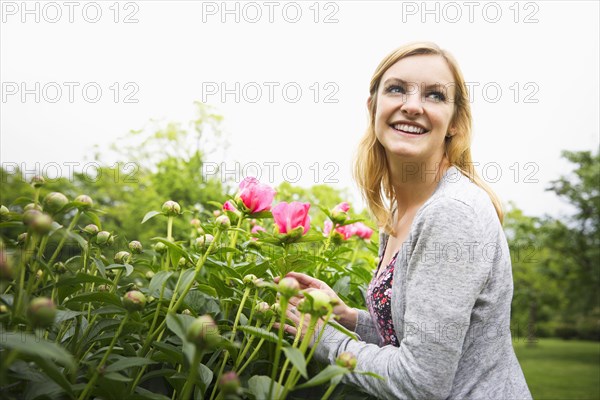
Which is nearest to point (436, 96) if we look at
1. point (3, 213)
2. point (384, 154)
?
point (384, 154)

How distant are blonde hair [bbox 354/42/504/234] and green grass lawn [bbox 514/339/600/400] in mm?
6033

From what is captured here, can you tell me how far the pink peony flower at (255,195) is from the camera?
47.1 inches

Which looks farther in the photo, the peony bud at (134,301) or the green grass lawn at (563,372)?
the green grass lawn at (563,372)

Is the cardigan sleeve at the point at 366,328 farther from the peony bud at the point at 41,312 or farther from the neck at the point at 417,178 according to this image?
the peony bud at the point at 41,312

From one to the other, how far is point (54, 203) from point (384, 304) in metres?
0.82

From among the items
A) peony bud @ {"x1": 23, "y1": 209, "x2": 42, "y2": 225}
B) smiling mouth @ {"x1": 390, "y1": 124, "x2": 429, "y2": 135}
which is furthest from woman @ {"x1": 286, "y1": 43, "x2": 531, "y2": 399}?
peony bud @ {"x1": 23, "y1": 209, "x2": 42, "y2": 225}

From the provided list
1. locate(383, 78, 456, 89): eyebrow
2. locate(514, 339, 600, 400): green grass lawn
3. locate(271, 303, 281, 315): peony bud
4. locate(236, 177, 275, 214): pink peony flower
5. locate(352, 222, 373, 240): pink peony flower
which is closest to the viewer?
locate(271, 303, 281, 315): peony bud

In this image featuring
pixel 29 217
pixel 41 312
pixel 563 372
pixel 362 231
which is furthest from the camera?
pixel 563 372

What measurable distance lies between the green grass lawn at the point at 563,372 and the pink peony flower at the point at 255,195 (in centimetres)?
670

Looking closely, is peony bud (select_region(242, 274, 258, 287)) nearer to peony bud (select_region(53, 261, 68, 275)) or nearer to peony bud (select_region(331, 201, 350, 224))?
peony bud (select_region(53, 261, 68, 275))

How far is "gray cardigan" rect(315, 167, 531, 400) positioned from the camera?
109 cm

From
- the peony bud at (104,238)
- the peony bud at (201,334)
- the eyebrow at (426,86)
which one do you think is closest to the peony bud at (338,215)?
the eyebrow at (426,86)

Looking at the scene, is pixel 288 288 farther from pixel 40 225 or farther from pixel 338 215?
pixel 338 215

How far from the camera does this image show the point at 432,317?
111 centimetres
